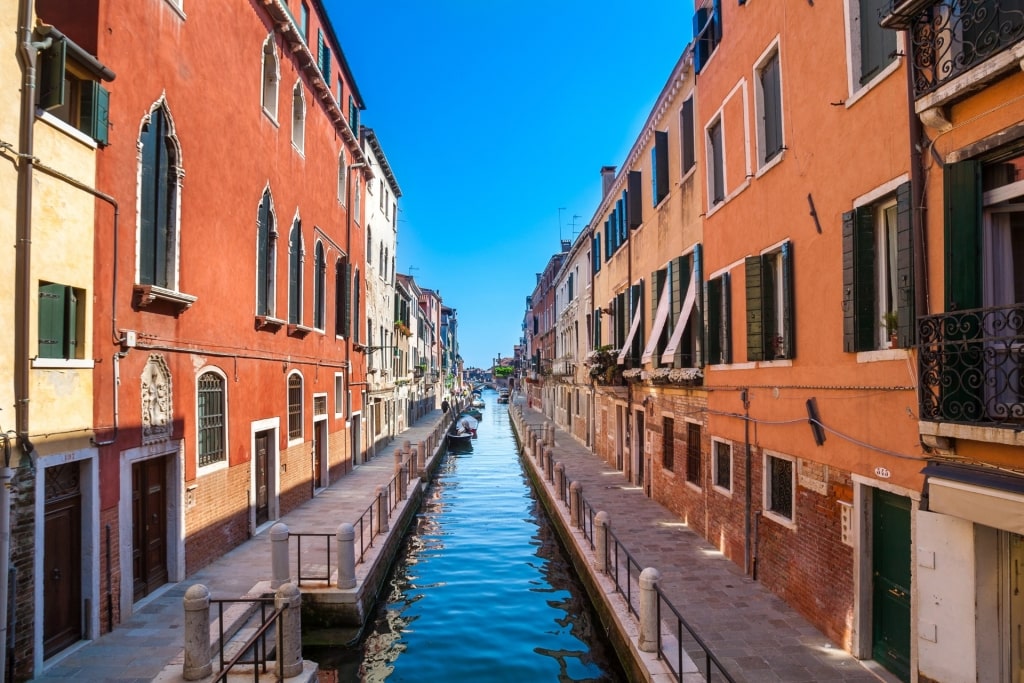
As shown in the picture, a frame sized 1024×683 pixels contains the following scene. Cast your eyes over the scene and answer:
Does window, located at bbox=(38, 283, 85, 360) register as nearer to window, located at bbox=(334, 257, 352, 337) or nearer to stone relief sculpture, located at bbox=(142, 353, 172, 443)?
stone relief sculpture, located at bbox=(142, 353, 172, 443)

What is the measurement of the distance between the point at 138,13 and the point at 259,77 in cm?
465

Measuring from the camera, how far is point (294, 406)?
15.7 metres

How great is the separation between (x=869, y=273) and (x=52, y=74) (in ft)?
27.8

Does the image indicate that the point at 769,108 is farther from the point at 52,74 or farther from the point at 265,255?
the point at 265,255

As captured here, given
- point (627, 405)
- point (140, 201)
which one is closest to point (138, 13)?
point (140, 201)

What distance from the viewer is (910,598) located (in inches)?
236

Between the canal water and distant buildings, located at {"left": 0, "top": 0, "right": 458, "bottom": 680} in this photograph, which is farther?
the canal water

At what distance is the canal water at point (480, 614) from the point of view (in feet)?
28.6

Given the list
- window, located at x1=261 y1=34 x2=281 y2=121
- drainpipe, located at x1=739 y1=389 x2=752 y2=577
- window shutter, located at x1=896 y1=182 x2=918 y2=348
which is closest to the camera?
window shutter, located at x1=896 y1=182 x2=918 y2=348

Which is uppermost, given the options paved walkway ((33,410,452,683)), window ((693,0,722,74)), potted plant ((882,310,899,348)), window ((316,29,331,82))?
window ((316,29,331,82))

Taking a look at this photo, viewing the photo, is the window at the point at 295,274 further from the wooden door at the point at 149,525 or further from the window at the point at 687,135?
the window at the point at 687,135

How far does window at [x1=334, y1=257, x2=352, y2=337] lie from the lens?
19984 millimetres

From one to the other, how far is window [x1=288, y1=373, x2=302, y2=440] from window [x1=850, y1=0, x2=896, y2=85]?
1249 cm

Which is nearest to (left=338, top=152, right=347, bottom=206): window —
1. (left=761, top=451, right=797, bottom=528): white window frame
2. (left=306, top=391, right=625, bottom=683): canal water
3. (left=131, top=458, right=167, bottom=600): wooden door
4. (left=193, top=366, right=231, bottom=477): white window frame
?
(left=306, top=391, right=625, bottom=683): canal water
